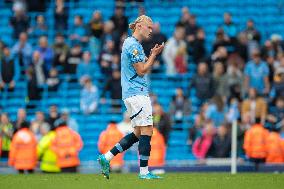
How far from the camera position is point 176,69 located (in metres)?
26.2

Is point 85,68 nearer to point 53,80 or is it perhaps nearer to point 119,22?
point 53,80

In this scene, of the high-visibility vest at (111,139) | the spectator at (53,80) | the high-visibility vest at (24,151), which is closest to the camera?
the high-visibility vest at (24,151)

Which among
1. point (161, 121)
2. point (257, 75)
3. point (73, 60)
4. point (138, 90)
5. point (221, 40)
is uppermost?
point (221, 40)

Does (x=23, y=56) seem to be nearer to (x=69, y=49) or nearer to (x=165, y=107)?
(x=69, y=49)

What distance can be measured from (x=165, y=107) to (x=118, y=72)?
5.12 feet

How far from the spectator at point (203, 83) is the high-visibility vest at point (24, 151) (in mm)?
5428

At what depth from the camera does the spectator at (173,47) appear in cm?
2606

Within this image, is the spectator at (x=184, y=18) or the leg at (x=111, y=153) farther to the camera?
the spectator at (x=184, y=18)

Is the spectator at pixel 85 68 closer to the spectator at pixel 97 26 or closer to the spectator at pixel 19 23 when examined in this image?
the spectator at pixel 97 26

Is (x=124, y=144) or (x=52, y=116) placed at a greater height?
(x=52, y=116)

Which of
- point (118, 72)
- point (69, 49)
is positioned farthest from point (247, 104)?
point (69, 49)

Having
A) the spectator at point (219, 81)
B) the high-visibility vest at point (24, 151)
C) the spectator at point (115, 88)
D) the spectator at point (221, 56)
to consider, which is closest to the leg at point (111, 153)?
the high-visibility vest at point (24, 151)

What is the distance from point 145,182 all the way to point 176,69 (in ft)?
42.1

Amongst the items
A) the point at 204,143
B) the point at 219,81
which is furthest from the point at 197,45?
the point at 204,143
